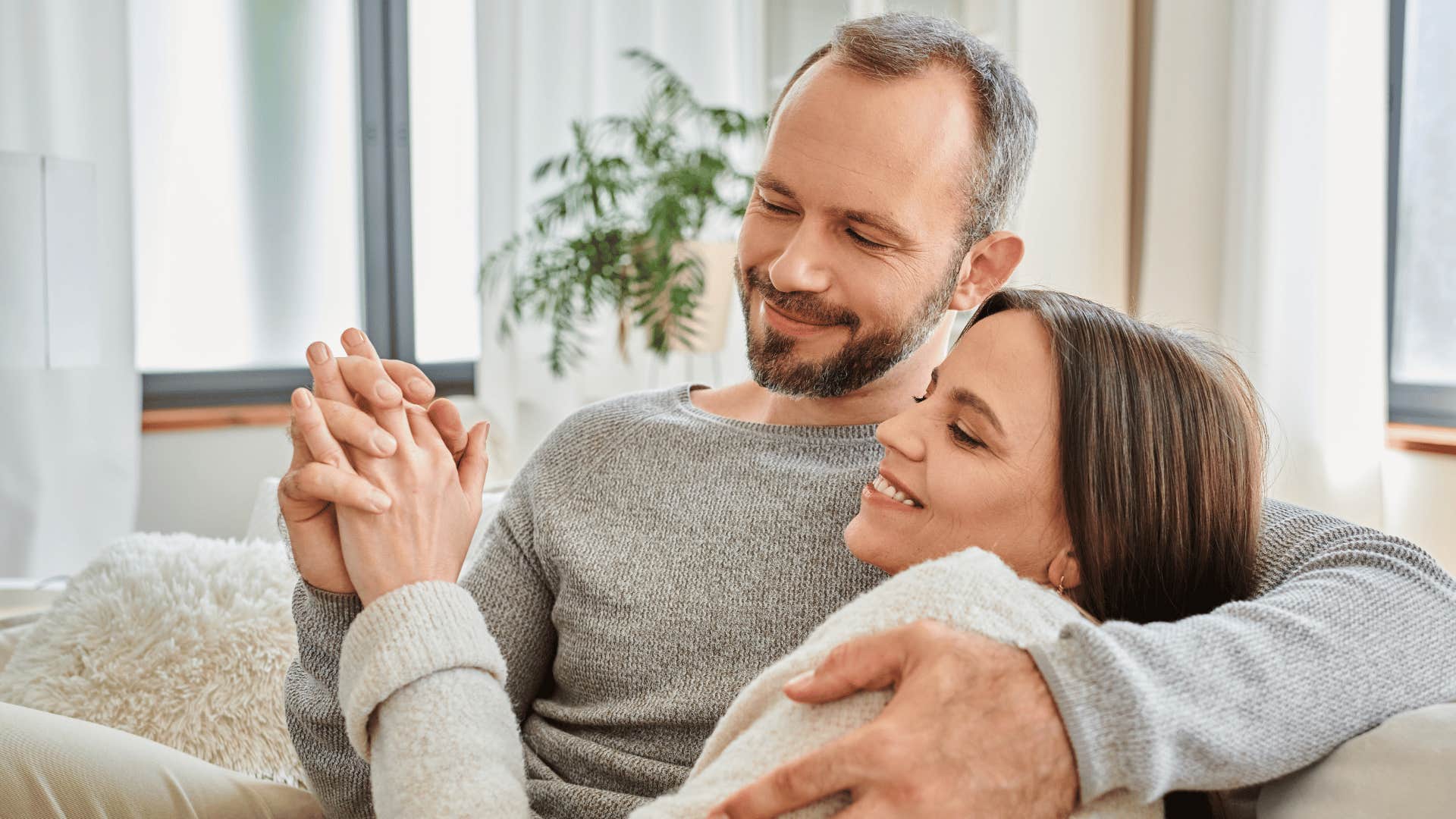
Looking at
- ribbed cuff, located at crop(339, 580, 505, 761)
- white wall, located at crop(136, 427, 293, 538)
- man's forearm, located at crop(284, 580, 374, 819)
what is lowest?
white wall, located at crop(136, 427, 293, 538)

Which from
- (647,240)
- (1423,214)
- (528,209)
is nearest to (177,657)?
(647,240)

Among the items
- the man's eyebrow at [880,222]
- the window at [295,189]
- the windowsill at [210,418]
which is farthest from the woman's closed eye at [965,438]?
the window at [295,189]

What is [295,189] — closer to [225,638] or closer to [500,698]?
[225,638]

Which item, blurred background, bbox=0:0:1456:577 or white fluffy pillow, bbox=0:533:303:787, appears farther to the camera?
blurred background, bbox=0:0:1456:577

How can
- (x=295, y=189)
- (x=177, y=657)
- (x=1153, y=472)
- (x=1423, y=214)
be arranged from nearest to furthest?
(x=1153, y=472) < (x=177, y=657) < (x=1423, y=214) < (x=295, y=189)

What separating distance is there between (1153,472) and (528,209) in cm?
286

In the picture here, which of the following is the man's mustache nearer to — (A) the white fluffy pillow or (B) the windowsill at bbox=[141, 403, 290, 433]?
(A) the white fluffy pillow

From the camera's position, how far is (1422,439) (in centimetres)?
247

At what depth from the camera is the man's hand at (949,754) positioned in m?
0.68

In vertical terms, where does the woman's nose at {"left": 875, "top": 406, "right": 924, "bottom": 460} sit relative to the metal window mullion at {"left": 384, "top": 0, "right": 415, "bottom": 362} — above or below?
below

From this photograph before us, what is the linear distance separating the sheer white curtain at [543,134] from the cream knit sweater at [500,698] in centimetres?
249

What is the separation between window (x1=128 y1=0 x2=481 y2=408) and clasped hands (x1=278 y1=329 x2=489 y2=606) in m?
2.61

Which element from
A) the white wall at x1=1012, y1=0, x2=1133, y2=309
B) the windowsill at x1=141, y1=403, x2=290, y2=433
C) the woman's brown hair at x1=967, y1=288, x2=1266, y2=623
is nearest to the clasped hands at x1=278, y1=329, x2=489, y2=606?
the woman's brown hair at x1=967, y1=288, x2=1266, y2=623

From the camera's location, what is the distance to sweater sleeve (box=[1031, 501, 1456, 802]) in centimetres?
68
